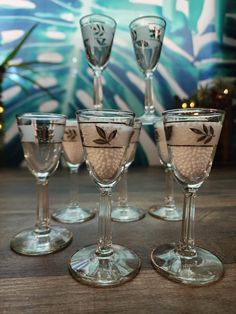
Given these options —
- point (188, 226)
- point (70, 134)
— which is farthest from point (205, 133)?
point (70, 134)

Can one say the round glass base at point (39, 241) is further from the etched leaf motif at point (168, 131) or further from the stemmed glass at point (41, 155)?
the etched leaf motif at point (168, 131)

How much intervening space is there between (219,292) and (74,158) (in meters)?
0.46

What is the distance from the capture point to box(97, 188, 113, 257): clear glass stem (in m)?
0.45

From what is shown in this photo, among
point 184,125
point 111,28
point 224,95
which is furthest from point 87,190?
point 224,95

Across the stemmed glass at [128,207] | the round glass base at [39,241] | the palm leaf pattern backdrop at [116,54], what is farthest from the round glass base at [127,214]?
the palm leaf pattern backdrop at [116,54]

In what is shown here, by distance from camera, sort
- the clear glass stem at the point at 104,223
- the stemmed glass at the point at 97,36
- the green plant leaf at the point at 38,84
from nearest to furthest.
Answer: the clear glass stem at the point at 104,223
the stemmed glass at the point at 97,36
the green plant leaf at the point at 38,84

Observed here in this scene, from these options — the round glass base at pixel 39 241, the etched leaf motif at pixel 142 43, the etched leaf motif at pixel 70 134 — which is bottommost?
the round glass base at pixel 39 241

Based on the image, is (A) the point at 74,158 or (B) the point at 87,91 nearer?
(A) the point at 74,158

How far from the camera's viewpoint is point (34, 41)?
1.54 meters

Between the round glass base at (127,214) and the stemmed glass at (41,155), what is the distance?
159 mm

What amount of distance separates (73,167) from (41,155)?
246 millimetres

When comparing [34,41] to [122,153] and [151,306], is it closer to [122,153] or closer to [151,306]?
[122,153]

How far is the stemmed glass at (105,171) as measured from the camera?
40 centimetres

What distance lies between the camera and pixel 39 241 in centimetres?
53
